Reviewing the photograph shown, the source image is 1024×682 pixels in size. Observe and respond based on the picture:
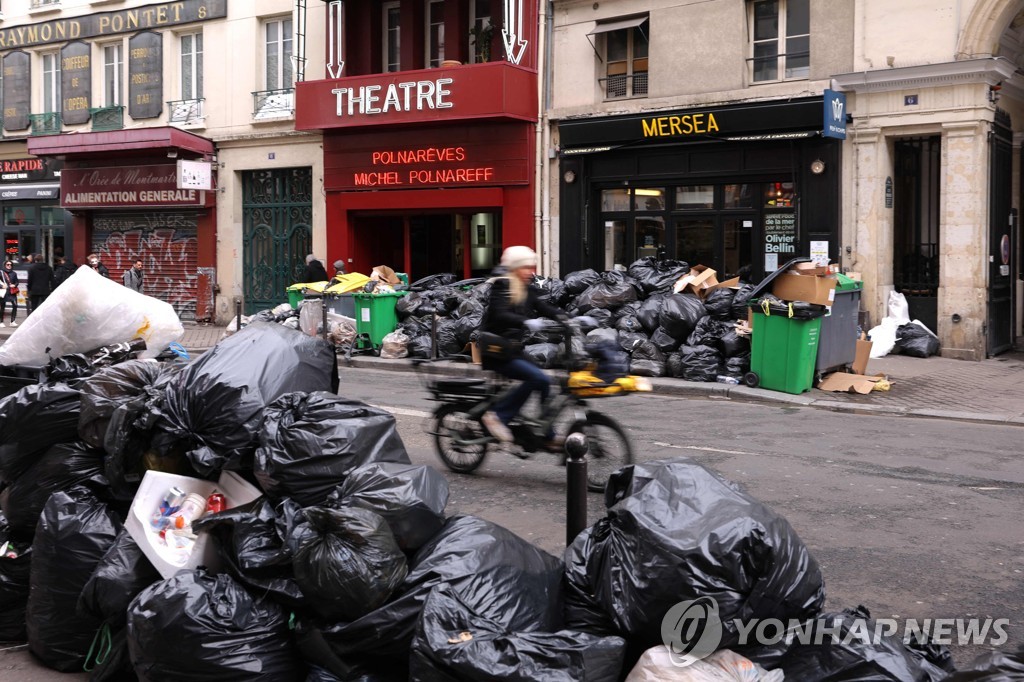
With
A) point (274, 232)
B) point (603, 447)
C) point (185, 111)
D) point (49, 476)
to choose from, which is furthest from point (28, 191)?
point (49, 476)

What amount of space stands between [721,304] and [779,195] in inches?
136

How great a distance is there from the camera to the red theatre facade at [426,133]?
18641 millimetres

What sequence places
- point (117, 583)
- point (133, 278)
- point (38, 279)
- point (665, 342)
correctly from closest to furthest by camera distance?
point (117, 583) → point (665, 342) → point (38, 279) → point (133, 278)

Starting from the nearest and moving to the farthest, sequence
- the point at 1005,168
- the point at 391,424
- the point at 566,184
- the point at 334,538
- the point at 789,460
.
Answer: the point at 334,538 < the point at 391,424 < the point at 789,460 < the point at 1005,168 < the point at 566,184

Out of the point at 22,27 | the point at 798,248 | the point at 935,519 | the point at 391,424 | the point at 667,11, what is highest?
the point at 22,27

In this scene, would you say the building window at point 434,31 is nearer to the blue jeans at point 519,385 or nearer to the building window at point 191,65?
the building window at point 191,65

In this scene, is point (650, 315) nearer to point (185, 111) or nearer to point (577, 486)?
point (577, 486)

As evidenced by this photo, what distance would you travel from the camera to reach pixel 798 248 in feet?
51.9

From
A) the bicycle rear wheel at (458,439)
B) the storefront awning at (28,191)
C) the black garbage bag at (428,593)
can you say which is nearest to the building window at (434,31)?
the storefront awning at (28,191)

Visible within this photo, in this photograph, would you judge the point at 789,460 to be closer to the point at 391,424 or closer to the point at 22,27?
the point at 391,424

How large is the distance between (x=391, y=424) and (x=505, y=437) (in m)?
2.48

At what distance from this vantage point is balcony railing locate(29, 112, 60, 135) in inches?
1008

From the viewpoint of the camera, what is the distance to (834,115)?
14.6 meters

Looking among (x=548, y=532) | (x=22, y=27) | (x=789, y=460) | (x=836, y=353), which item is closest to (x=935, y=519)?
(x=789, y=460)
